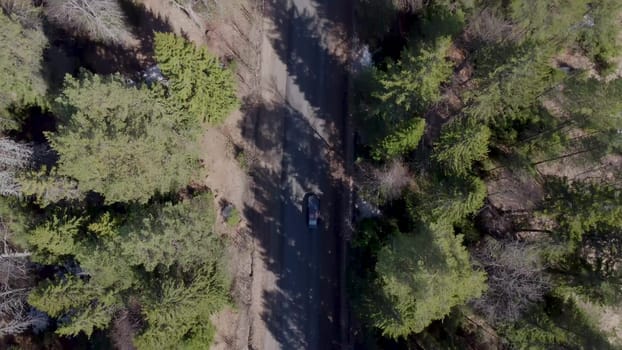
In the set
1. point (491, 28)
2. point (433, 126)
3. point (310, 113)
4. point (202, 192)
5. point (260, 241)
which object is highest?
Result: point (491, 28)

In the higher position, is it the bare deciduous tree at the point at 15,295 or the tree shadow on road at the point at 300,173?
the tree shadow on road at the point at 300,173

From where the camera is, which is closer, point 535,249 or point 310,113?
point 535,249

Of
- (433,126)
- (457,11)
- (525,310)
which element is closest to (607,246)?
(525,310)

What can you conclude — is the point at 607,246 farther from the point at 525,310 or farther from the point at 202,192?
the point at 202,192

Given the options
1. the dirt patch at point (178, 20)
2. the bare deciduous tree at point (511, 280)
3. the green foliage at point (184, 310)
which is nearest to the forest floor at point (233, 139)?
the dirt patch at point (178, 20)

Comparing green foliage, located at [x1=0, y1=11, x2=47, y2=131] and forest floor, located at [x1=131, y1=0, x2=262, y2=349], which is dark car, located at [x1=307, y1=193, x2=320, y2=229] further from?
green foliage, located at [x1=0, y1=11, x2=47, y2=131]

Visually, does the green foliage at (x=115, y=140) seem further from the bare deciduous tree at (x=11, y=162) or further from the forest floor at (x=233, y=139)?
the forest floor at (x=233, y=139)

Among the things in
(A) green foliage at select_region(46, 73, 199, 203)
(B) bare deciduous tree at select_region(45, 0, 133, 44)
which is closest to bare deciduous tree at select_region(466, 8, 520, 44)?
(A) green foliage at select_region(46, 73, 199, 203)
